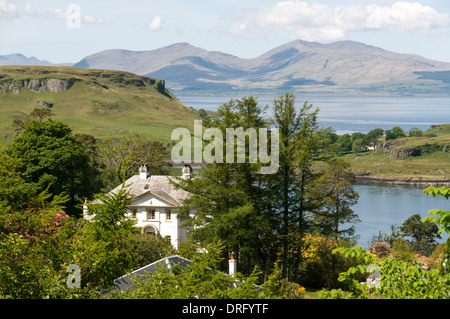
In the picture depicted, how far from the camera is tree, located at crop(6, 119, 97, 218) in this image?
44500mm

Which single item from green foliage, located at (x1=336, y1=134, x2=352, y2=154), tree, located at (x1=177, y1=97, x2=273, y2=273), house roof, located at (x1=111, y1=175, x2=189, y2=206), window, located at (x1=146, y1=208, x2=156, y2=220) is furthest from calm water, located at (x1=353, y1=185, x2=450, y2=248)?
green foliage, located at (x1=336, y1=134, x2=352, y2=154)

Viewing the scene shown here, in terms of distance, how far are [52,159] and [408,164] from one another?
12111cm

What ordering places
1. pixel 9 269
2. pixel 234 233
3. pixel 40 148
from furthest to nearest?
pixel 40 148
pixel 234 233
pixel 9 269

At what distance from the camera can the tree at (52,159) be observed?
146 feet

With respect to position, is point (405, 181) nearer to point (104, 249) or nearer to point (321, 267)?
point (321, 267)

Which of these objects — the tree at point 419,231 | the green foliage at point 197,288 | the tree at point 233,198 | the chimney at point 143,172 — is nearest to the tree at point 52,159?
the chimney at point 143,172

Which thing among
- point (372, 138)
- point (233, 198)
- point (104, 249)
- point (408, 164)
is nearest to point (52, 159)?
point (233, 198)

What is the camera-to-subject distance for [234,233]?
2745 cm

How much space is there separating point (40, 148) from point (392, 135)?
155m

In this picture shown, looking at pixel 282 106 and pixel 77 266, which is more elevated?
pixel 282 106

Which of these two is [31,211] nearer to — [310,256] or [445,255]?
[445,255]

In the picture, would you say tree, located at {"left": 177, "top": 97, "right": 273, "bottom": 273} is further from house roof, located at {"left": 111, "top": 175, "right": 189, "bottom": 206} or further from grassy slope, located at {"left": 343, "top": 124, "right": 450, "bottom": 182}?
grassy slope, located at {"left": 343, "top": 124, "right": 450, "bottom": 182}

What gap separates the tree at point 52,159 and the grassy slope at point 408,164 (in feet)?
311
